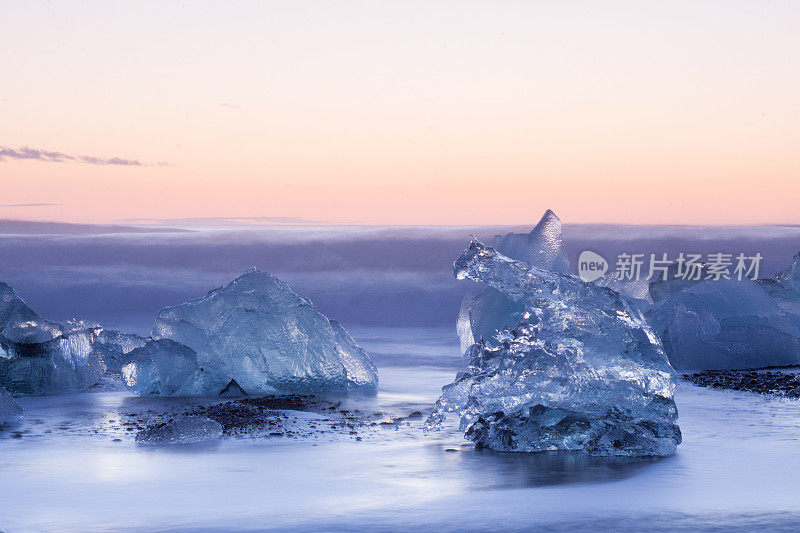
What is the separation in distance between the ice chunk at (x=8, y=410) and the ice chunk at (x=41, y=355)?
168 centimetres

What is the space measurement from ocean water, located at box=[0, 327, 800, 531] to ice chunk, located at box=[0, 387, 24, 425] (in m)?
0.28

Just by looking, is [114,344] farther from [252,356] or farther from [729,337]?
[729,337]

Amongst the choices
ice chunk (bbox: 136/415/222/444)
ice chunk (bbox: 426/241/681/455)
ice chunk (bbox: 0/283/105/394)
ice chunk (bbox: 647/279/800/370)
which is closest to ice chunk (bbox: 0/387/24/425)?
ice chunk (bbox: 136/415/222/444)

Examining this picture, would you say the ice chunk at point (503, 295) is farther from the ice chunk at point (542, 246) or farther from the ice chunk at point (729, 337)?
the ice chunk at point (729, 337)

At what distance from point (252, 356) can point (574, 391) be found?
4.04 metres

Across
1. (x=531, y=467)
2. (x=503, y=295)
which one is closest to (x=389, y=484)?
(x=531, y=467)

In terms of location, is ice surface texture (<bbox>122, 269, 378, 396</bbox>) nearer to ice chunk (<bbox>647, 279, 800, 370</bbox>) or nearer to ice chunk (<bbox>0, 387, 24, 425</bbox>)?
ice chunk (<bbox>0, 387, 24, 425</bbox>)

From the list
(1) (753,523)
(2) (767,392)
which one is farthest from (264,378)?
(1) (753,523)

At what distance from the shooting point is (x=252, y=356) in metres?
9.83

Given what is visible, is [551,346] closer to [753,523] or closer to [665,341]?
[753,523]

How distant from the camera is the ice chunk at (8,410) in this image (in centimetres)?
807

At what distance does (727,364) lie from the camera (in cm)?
1236

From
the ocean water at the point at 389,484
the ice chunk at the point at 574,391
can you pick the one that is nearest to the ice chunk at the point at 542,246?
the ocean water at the point at 389,484

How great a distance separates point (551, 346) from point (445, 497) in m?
1.85
